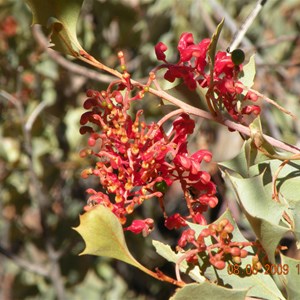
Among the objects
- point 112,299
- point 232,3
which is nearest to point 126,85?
point 232,3

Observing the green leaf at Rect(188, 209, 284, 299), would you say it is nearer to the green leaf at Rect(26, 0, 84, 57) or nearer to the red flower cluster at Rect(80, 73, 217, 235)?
the red flower cluster at Rect(80, 73, 217, 235)

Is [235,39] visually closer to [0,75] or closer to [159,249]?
[159,249]

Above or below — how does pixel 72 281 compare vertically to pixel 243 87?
below

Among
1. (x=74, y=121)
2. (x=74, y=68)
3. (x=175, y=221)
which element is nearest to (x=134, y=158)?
(x=175, y=221)

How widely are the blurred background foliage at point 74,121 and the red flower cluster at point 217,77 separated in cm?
126

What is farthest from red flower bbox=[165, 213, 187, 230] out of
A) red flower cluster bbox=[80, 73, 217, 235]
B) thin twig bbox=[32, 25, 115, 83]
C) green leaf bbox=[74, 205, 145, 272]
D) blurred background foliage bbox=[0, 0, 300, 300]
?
blurred background foliage bbox=[0, 0, 300, 300]

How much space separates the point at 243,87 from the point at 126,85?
0.53 feet

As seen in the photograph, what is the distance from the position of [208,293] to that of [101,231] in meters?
0.15

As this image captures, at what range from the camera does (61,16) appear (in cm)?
101

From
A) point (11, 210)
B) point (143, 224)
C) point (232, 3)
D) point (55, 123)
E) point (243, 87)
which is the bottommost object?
point (11, 210)

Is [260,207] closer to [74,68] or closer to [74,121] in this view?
[74,68]

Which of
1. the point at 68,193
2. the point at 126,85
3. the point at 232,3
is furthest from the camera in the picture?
the point at 68,193

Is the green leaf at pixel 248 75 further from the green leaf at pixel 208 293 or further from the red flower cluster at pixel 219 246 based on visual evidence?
the green leaf at pixel 208 293

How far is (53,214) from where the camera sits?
8.77 ft
